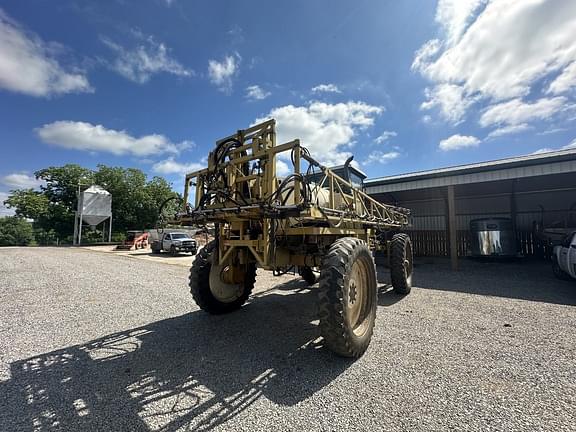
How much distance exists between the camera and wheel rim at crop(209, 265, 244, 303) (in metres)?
4.15

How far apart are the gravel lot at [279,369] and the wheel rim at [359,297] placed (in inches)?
12.7

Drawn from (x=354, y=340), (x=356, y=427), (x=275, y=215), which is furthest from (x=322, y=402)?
(x=275, y=215)

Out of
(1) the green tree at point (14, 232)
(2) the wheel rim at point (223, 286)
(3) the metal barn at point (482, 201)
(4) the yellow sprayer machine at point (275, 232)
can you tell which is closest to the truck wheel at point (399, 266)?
(4) the yellow sprayer machine at point (275, 232)

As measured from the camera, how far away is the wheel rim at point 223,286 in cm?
415

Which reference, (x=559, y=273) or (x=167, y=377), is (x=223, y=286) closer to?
(x=167, y=377)

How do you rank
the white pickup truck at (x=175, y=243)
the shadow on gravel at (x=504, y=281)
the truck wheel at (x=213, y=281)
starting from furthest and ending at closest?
the white pickup truck at (x=175, y=243) → the shadow on gravel at (x=504, y=281) → the truck wheel at (x=213, y=281)

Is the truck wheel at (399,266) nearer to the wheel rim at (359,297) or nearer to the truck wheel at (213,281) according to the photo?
the wheel rim at (359,297)

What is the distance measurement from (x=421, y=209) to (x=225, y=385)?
16.0 m

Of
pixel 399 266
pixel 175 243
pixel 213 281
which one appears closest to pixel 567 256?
pixel 399 266

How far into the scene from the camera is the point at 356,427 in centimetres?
193

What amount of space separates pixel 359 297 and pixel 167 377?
2.41 metres

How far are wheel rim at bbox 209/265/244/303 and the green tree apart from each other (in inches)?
2647

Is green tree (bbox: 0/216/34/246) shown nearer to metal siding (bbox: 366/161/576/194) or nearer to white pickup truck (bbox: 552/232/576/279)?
metal siding (bbox: 366/161/576/194)

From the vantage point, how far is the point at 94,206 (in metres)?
29.9
